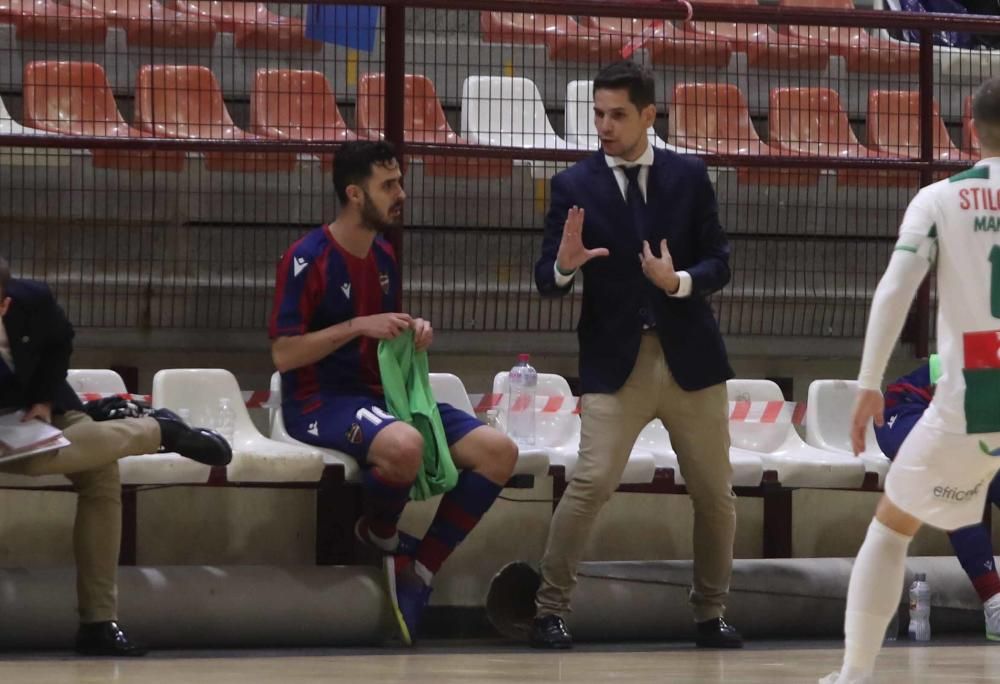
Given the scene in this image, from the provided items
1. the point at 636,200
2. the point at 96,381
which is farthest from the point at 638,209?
the point at 96,381

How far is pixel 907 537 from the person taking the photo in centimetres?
410

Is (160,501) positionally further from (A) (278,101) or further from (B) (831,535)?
(B) (831,535)

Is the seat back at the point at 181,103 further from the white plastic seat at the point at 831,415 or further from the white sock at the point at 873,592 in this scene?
the white sock at the point at 873,592

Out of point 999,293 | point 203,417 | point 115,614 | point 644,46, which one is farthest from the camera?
point 644,46

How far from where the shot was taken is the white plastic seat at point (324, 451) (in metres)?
5.78

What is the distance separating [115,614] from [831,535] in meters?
3.16

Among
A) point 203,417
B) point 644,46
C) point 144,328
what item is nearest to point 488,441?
point 203,417

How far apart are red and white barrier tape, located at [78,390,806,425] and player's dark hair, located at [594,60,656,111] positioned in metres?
1.35

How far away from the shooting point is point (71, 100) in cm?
717

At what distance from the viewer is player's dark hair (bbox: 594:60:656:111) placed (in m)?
5.64

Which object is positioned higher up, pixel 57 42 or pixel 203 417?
pixel 57 42

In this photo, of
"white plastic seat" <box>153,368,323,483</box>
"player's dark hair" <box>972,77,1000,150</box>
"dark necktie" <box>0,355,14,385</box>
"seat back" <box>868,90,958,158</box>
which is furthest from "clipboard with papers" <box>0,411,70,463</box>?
"seat back" <box>868,90,958,158</box>

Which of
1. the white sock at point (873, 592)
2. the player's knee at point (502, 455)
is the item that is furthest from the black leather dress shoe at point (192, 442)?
the white sock at point (873, 592)

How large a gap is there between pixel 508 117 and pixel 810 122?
143cm
